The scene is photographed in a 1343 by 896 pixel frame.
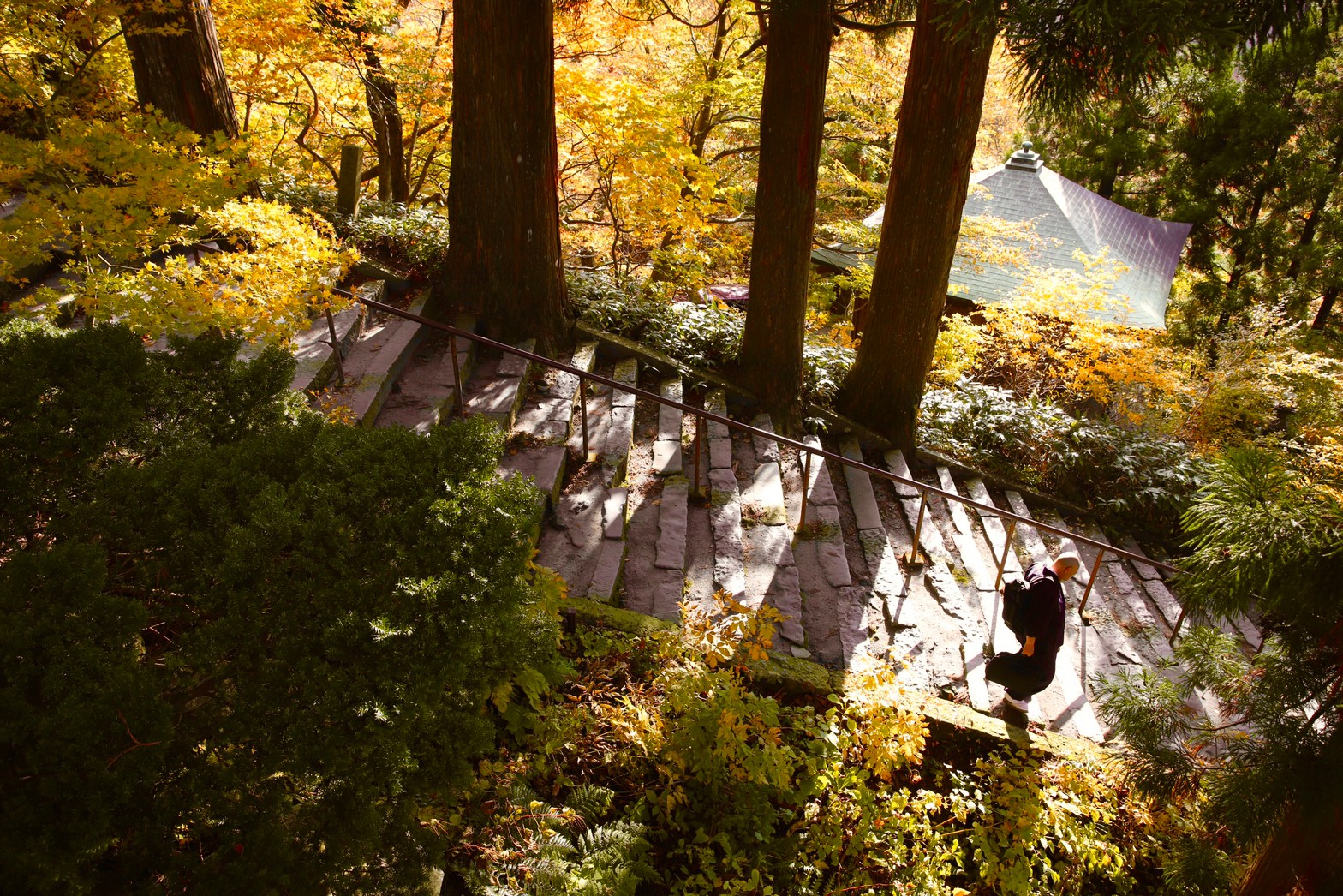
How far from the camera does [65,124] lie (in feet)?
12.6

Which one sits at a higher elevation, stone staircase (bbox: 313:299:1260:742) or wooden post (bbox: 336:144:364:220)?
wooden post (bbox: 336:144:364:220)

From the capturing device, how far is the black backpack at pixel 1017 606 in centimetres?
452

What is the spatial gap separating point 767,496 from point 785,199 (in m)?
2.70

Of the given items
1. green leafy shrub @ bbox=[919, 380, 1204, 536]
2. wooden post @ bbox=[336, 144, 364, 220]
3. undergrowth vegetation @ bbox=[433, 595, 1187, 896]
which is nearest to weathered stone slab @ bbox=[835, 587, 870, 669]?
undergrowth vegetation @ bbox=[433, 595, 1187, 896]

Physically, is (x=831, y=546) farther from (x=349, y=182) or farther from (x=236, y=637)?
(x=349, y=182)

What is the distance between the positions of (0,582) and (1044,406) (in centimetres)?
909

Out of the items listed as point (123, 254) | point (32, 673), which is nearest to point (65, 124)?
point (123, 254)

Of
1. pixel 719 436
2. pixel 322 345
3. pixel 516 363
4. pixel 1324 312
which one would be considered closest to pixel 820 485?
pixel 719 436

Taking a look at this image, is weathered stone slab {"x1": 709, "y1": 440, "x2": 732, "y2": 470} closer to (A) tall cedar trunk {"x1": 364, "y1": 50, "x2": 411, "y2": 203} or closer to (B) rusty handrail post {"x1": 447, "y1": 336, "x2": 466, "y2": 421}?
(B) rusty handrail post {"x1": 447, "y1": 336, "x2": 466, "y2": 421}

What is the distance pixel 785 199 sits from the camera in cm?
659

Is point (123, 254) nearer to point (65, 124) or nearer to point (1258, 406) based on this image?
point (65, 124)

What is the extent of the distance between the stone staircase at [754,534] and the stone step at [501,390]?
18 mm

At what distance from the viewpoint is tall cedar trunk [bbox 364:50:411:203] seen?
8688 mm

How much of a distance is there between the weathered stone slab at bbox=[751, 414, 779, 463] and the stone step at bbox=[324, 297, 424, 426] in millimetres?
3096
